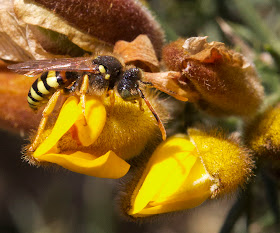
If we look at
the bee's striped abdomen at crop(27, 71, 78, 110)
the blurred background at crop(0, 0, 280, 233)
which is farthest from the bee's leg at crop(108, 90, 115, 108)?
the blurred background at crop(0, 0, 280, 233)

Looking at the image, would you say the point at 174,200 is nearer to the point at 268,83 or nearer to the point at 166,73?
the point at 166,73

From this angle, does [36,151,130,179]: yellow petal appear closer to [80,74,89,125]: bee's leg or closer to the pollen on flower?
[80,74,89,125]: bee's leg

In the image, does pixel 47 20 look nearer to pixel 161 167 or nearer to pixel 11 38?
pixel 11 38

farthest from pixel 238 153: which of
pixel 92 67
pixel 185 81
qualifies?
pixel 92 67

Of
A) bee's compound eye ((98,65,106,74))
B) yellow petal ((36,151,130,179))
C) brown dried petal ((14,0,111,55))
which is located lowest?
yellow petal ((36,151,130,179))

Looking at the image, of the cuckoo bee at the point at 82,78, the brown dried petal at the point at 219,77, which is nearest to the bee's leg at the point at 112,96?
the cuckoo bee at the point at 82,78

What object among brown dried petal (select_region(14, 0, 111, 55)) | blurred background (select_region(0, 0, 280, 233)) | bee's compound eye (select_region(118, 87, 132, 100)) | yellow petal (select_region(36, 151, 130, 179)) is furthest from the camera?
blurred background (select_region(0, 0, 280, 233))

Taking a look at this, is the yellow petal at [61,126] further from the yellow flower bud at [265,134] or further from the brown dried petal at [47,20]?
the yellow flower bud at [265,134]
